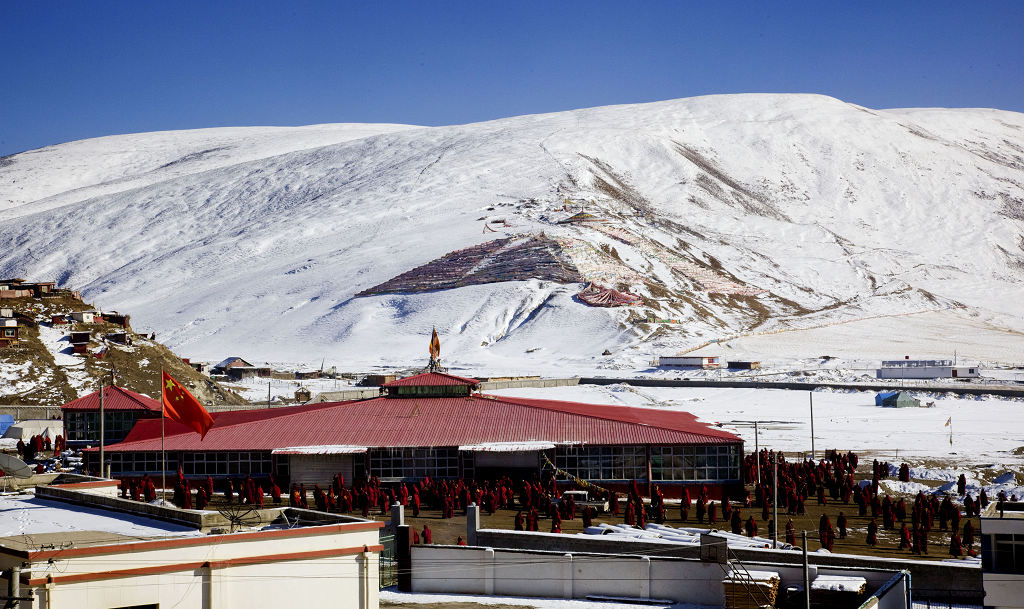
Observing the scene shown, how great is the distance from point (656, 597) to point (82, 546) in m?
11.8

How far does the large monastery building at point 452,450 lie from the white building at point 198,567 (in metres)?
20.6

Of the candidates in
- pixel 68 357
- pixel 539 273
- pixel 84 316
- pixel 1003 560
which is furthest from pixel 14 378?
pixel 539 273

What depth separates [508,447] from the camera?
131 feet

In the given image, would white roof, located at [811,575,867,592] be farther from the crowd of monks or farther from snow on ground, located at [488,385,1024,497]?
snow on ground, located at [488,385,1024,497]

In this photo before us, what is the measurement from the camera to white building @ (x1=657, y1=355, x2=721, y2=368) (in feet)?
349

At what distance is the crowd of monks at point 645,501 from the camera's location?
3175 centimetres

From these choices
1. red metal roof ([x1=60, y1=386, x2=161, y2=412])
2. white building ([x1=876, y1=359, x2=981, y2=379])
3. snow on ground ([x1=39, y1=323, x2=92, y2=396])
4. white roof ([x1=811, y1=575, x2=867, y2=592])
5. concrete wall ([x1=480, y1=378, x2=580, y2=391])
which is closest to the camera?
white roof ([x1=811, y1=575, x2=867, y2=592])

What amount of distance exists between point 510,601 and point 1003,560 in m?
9.42

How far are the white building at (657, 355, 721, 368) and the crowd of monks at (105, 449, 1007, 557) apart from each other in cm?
6415

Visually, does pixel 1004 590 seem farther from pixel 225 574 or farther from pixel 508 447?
pixel 508 447

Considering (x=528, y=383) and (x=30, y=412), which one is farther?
(x=528, y=383)

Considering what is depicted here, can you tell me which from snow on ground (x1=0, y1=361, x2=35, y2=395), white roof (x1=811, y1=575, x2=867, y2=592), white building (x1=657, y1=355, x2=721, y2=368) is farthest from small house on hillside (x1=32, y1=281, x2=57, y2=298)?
white roof (x1=811, y1=575, x2=867, y2=592)

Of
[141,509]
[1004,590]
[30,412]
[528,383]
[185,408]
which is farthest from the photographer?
[528,383]

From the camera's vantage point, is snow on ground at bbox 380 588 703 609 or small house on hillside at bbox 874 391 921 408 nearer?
snow on ground at bbox 380 588 703 609
